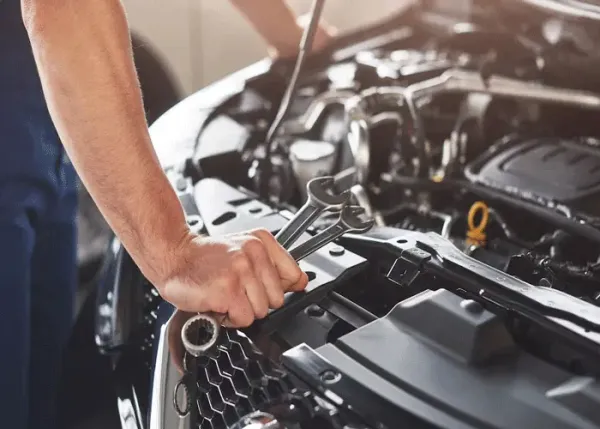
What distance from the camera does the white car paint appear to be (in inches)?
101

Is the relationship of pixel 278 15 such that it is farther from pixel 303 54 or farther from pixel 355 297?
pixel 355 297

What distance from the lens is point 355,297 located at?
91 centimetres

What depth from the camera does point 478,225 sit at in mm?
1134

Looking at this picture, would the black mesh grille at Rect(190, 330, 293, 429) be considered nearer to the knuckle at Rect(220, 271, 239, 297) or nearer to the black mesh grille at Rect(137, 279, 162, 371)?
the knuckle at Rect(220, 271, 239, 297)

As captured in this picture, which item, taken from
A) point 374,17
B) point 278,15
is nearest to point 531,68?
point 278,15

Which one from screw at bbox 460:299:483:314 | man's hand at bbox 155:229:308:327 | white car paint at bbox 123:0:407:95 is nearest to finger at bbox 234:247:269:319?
man's hand at bbox 155:229:308:327

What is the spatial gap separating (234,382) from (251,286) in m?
0.10

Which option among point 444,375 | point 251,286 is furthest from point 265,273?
point 444,375

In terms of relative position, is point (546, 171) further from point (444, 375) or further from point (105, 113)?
point (105, 113)

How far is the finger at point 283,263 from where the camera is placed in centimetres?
86

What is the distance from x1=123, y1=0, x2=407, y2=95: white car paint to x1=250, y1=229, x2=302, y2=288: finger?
179 cm

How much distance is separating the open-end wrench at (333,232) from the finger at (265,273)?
71 mm

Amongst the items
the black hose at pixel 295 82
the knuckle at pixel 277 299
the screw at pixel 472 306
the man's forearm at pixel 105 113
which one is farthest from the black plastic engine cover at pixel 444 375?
the black hose at pixel 295 82

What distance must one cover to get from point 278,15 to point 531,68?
Result: 543 millimetres
